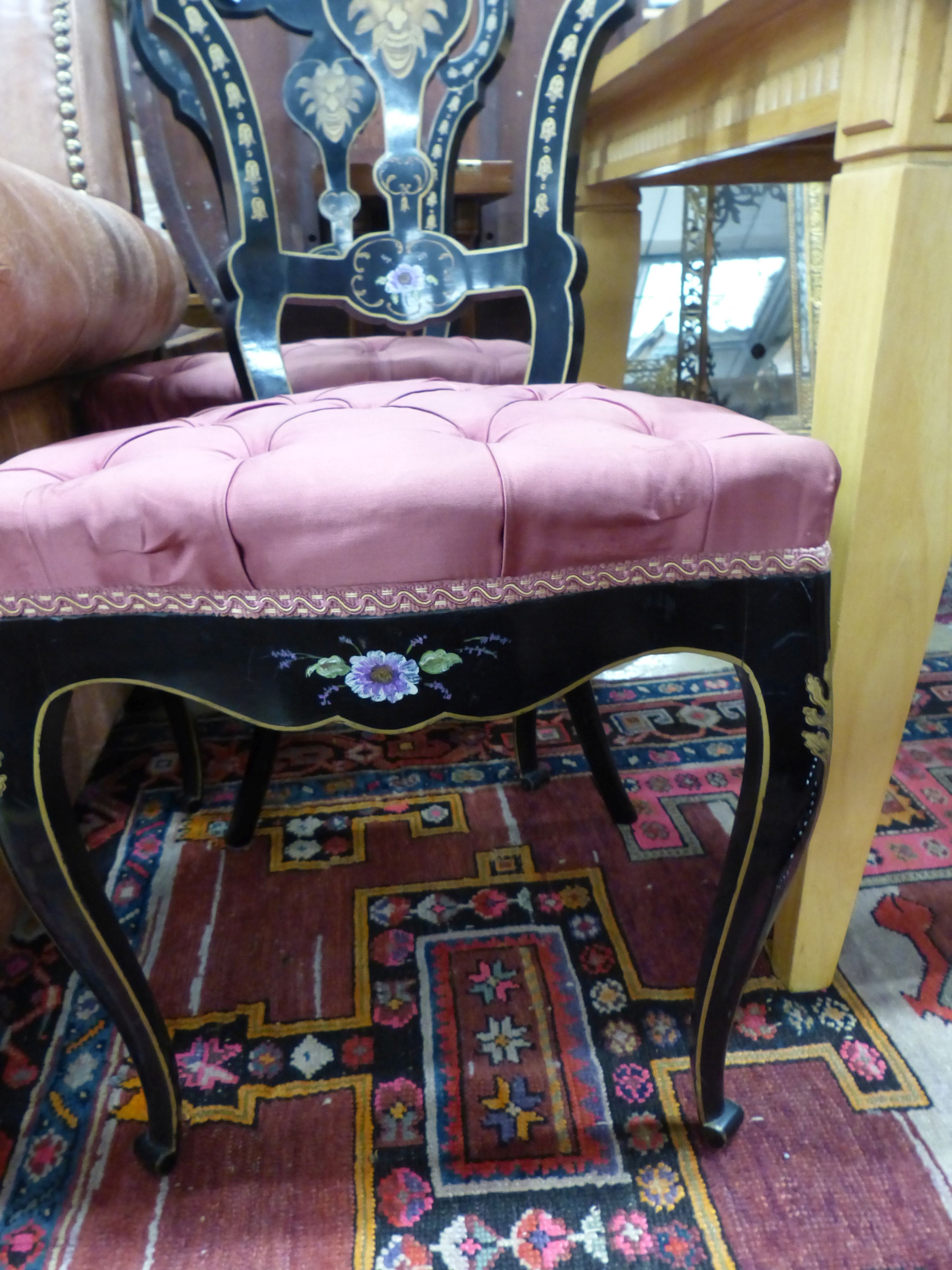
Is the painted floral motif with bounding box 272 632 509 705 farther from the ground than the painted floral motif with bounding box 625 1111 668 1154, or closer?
farther from the ground

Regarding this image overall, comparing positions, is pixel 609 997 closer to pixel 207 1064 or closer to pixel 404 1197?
pixel 404 1197

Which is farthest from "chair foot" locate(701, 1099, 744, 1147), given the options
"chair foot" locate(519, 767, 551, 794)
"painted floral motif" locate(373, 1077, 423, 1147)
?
"chair foot" locate(519, 767, 551, 794)

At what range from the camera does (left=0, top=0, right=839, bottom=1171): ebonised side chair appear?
42cm

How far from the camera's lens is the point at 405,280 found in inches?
34.1

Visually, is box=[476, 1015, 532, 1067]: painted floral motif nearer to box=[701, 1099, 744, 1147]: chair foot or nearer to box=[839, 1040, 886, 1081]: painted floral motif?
box=[701, 1099, 744, 1147]: chair foot

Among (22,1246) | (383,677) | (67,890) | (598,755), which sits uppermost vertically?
→ (383,677)

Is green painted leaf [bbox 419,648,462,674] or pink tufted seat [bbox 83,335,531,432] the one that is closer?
green painted leaf [bbox 419,648,462,674]

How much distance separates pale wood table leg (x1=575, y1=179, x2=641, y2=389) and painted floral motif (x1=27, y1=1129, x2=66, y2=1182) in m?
1.13

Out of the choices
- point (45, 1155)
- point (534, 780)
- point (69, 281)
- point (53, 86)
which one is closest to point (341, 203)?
point (69, 281)

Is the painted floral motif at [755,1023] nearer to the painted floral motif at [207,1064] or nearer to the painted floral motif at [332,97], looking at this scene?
the painted floral motif at [207,1064]

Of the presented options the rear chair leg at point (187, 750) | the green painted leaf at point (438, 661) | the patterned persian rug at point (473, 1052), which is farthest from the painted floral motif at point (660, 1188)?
the rear chair leg at point (187, 750)

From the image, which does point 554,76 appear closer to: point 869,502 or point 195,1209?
point 869,502

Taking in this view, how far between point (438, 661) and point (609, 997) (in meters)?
0.48

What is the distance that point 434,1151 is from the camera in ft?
Result: 2.09
